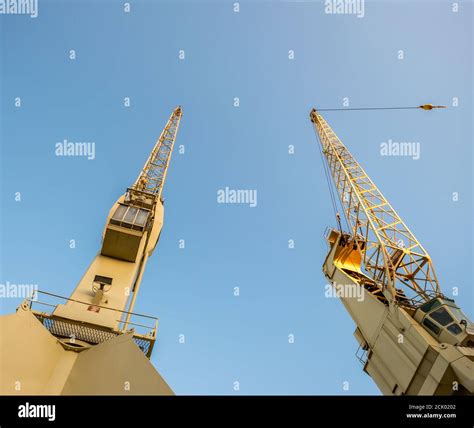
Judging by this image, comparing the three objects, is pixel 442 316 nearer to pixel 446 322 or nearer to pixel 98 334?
pixel 446 322

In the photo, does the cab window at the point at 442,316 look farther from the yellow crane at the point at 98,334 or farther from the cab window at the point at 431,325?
the yellow crane at the point at 98,334

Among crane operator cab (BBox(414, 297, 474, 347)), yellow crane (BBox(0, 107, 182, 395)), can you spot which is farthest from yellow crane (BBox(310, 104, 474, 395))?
yellow crane (BBox(0, 107, 182, 395))

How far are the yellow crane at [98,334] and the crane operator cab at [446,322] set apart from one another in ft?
48.9

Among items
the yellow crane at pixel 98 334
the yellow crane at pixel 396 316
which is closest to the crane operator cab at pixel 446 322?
the yellow crane at pixel 396 316

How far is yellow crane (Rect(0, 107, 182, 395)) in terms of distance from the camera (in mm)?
8344

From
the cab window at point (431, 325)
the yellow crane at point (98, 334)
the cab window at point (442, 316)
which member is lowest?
the cab window at point (431, 325)

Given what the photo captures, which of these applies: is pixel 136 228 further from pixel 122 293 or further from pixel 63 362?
pixel 63 362

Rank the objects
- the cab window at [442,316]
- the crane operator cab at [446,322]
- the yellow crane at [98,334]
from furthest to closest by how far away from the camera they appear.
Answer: the cab window at [442,316] < the crane operator cab at [446,322] < the yellow crane at [98,334]

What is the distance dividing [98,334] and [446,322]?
57.0 feet

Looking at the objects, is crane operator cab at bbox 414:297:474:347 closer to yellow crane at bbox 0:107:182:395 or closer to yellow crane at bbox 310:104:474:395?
yellow crane at bbox 310:104:474:395

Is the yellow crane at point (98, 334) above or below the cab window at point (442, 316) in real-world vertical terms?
above

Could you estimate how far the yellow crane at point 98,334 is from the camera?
27.4ft
